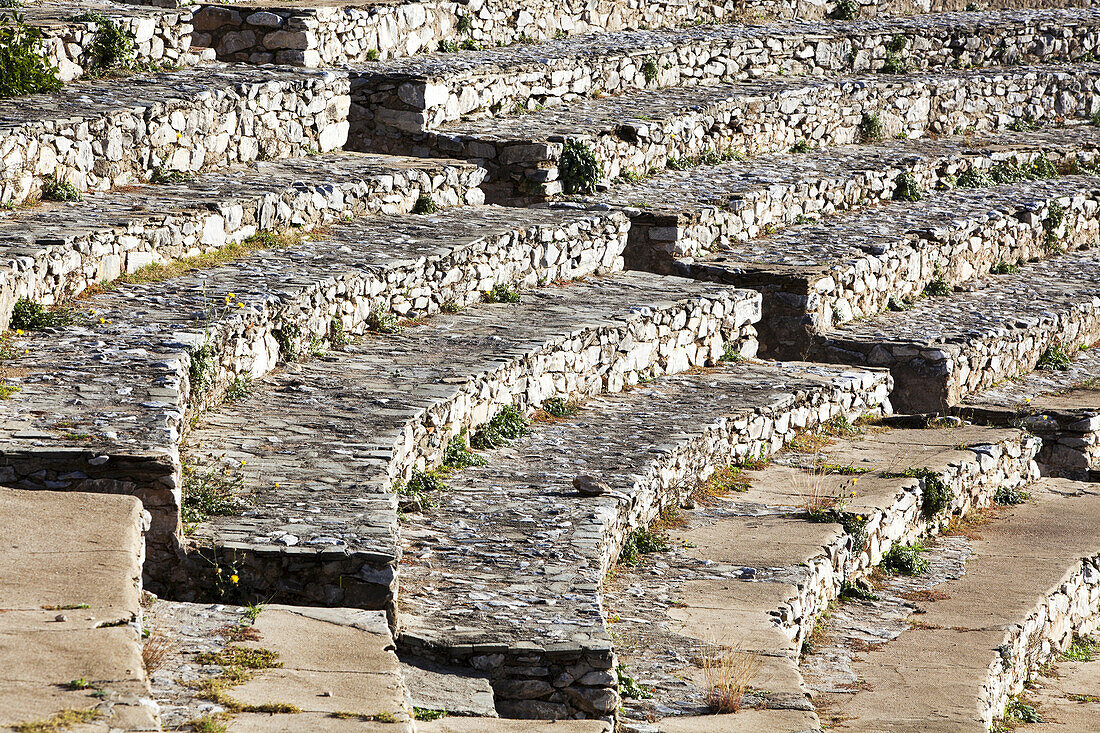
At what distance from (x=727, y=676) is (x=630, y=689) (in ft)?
1.42

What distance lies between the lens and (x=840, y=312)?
11.7m

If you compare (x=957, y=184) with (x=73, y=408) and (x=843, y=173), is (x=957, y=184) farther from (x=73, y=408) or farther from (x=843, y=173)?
(x=73, y=408)

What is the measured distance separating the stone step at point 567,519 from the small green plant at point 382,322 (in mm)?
1273

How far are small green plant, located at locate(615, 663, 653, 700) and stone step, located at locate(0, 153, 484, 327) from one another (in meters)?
3.79

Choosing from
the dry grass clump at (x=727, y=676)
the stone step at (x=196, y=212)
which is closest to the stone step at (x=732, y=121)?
the stone step at (x=196, y=212)

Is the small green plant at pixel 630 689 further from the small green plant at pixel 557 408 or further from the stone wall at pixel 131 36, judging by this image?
the stone wall at pixel 131 36

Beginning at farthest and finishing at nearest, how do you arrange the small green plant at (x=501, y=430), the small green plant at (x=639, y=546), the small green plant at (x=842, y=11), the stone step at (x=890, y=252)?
the small green plant at (x=842, y=11), the stone step at (x=890, y=252), the small green plant at (x=501, y=430), the small green plant at (x=639, y=546)

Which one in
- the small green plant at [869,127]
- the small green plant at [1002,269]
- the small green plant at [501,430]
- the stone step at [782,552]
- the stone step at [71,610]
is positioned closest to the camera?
the stone step at [71,610]

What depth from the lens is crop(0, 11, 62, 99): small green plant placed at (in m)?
9.56

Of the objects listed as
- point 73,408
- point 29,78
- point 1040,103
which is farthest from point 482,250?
point 1040,103

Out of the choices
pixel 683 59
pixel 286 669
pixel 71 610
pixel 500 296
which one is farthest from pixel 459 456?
pixel 683 59

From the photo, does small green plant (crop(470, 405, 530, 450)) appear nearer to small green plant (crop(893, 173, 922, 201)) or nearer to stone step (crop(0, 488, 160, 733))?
stone step (crop(0, 488, 160, 733))

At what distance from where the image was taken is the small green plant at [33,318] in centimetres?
691

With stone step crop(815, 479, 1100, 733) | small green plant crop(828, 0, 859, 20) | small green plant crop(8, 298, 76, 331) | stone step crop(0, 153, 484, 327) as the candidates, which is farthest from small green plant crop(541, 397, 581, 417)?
small green plant crop(828, 0, 859, 20)
